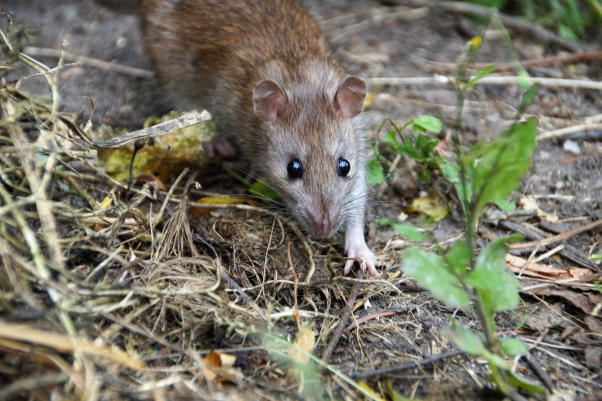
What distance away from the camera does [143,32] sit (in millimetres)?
5508

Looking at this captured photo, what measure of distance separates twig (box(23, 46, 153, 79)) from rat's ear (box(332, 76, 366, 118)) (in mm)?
2632

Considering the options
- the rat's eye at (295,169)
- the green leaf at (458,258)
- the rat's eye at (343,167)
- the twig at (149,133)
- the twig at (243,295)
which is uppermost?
the twig at (149,133)

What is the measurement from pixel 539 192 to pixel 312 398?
9.89 feet

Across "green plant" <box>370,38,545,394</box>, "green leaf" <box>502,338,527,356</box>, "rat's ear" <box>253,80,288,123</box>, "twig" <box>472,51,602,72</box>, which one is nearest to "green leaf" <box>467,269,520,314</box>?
"green plant" <box>370,38,545,394</box>

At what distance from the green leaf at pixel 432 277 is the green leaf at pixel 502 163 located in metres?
0.37

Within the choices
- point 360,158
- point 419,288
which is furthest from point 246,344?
point 360,158

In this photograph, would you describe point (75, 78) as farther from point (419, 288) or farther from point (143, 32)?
point (419, 288)

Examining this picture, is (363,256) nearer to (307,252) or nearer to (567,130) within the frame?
(307,252)

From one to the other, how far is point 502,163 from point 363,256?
1571 mm

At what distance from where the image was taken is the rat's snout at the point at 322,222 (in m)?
3.61

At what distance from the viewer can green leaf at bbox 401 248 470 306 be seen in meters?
2.25

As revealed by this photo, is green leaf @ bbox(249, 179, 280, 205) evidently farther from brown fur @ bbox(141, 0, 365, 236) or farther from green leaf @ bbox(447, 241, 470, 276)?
green leaf @ bbox(447, 241, 470, 276)

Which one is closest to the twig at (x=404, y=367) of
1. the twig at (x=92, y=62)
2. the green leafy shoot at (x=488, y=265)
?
the green leafy shoot at (x=488, y=265)

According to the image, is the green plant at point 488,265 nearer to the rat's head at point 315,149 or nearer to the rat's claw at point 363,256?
the rat's claw at point 363,256
